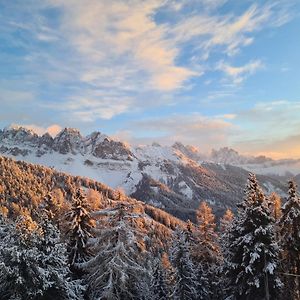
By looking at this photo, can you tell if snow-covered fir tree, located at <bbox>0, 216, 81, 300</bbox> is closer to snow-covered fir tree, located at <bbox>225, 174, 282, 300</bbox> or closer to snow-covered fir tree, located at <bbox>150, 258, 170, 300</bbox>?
snow-covered fir tree, located at <bbox>225, 174, 282, 300</bbox>

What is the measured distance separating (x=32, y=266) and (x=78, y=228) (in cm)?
910

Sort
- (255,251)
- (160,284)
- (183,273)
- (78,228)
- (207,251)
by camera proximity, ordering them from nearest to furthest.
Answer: (255,251) < (78,228) < (183,273) < (207,251) < (160,284)

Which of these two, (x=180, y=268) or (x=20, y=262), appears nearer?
(x=20, y=262)

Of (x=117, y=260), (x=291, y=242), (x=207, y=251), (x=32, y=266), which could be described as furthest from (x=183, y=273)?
(x=32, y=266)

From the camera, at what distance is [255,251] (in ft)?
105

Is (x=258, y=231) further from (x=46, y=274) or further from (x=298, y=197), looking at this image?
(x=46, y=274)

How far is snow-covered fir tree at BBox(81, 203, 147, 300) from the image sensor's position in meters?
23.2

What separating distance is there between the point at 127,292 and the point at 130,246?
98.4 inches

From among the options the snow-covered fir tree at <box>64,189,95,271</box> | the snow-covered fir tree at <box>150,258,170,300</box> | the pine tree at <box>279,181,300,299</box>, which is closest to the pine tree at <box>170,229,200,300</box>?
the snow-covered fir tree at <box>150,258,170,300</box>

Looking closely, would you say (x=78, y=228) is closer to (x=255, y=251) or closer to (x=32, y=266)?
(x=32, y=266)

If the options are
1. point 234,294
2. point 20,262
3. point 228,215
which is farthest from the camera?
point 228,215

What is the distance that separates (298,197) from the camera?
34.9m

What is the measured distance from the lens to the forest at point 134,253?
77.2ft

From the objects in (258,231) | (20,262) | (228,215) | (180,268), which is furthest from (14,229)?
(228,215)
